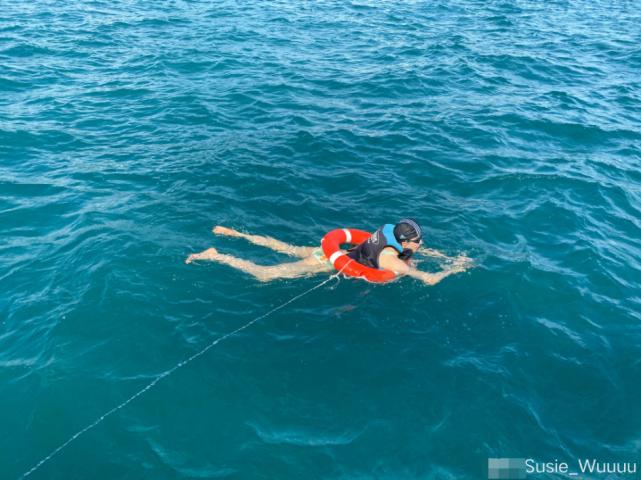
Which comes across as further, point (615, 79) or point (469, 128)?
point (615, 79)

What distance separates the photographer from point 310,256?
10.3 metres

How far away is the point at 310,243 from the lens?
11000mm

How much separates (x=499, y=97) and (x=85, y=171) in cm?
1421

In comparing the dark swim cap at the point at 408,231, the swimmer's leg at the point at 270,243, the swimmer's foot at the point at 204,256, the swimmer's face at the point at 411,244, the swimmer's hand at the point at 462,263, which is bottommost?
the swimmer's leg at the point at 270,243

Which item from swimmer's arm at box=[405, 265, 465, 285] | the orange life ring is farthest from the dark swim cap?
the orange life ring

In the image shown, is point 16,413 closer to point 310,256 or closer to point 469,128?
point 310,256

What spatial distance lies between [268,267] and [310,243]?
4.83 ft

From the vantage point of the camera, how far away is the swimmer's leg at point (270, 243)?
1047 cm

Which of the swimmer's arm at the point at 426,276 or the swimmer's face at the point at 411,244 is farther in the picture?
the swimmer's arm at the point at 426,276

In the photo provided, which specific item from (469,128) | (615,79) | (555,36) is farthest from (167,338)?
(555,36)

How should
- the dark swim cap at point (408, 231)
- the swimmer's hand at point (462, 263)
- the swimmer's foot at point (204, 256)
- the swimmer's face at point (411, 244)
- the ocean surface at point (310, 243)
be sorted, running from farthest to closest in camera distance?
1. the swimmer's hand at point (462, 263)
2. the swimmer's foot at point (204, 256)
3. the swimmer's face at point (411, 244)
4. the dark swim cap at point (408, 231)
5. the ocean surface at point (310, 243)

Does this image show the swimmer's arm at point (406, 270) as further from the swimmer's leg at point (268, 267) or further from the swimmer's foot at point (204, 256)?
the swimmer's foot at point (204, 256)

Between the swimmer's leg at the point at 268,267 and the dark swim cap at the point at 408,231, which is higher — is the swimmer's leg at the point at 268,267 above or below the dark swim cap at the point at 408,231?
below

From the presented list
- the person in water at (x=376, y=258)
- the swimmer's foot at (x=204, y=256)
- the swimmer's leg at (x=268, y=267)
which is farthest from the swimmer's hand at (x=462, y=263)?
the swimmer's foot at (x=204, y=256)
